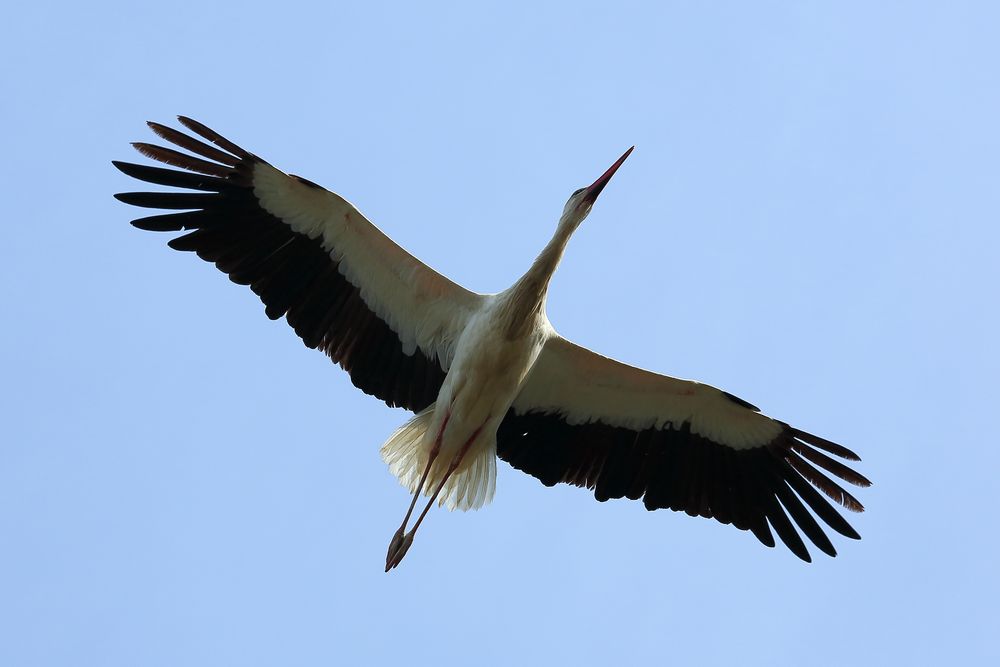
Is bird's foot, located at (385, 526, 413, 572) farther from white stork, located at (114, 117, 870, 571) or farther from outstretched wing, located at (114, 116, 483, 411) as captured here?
outstretched wing, located at (114, 116, 483, 411)

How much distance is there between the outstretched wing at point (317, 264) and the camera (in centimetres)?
1009

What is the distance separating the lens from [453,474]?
1043 centimetres

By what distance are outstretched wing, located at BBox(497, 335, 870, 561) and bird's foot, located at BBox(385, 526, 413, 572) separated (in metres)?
0.95

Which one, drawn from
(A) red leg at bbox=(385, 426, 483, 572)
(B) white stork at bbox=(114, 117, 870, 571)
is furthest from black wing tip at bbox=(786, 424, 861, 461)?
(A) red leg at bbox=(385, 426, 483, 572)

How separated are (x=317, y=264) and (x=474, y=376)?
144 cm

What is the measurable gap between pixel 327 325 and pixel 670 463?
103 inches

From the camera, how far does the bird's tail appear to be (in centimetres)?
1039

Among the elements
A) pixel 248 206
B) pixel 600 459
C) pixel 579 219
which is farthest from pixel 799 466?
pixel 248 206

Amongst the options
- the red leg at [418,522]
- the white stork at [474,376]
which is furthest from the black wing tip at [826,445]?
the red leg at [418,522]

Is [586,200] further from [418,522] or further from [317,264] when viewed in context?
[418,522]

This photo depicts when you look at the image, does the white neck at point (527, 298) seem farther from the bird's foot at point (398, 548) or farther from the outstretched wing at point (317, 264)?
the bird's foot at point (398, 548)

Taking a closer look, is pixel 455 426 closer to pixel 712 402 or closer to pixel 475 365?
pixel 475 365

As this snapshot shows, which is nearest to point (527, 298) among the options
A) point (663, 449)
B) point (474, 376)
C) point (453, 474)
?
point (474, 376)

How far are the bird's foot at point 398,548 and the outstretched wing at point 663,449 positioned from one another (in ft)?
3.10
